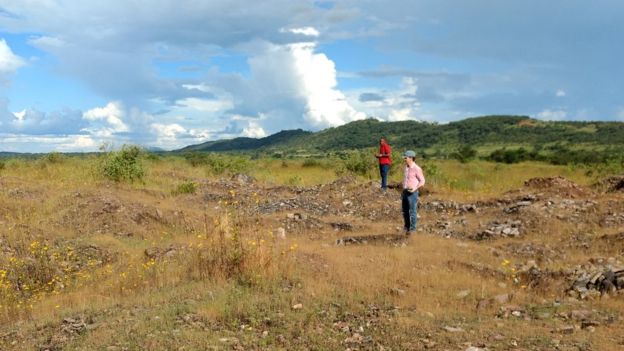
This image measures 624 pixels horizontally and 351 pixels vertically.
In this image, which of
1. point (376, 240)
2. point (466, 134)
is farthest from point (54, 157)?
point (466, 134)

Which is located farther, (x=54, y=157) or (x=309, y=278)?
(x=54, y=157)

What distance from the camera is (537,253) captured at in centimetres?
1005

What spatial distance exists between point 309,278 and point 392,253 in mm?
2578

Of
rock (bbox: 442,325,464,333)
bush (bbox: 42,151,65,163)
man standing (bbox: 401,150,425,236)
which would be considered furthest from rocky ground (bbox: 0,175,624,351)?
bush (bbox: 42,151,65,163)

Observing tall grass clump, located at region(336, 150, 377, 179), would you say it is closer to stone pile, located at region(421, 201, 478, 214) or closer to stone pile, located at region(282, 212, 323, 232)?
stone pile, located at region(421, 201, 478, 214)

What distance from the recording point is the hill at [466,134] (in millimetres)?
80000

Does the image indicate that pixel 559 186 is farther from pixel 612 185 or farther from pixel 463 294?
pixel 463 294

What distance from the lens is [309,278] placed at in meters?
7.38

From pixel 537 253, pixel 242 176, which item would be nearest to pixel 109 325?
pixel 537 253

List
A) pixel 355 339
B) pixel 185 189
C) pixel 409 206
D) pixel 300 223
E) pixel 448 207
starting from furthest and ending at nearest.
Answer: pixel 185 189 < pixel 448 207 < pixel 300 223 < pixel 409 206 < pixel 355 339

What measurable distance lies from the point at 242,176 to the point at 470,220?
43.0 ft

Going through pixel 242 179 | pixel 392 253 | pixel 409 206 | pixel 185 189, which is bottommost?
pixel 392 253

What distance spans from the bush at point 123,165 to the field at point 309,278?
20.7ft

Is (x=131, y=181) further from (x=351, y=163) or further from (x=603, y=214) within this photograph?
(x=603, y=214)
